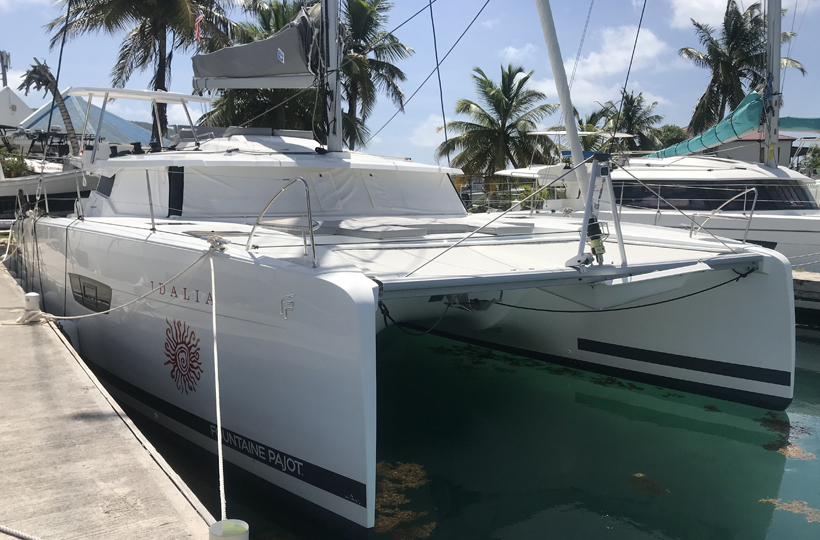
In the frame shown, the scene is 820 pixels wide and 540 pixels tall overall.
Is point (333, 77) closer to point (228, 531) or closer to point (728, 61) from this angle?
point (228, 531)

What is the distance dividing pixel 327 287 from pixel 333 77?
326cm

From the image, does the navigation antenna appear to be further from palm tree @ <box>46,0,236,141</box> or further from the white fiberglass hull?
the white fiberglass hull

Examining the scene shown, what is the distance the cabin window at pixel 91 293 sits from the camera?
5.02m

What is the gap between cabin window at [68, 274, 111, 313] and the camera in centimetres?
502

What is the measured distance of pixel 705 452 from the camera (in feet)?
15.5

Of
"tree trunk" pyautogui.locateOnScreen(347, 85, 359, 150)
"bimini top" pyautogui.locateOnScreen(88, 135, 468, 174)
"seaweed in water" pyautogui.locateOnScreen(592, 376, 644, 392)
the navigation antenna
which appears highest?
the navigation antenna

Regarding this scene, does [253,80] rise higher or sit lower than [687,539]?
higher

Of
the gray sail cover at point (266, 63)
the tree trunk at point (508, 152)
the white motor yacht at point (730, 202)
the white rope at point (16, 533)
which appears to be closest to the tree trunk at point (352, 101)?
the tree trunk at point (508, 152)

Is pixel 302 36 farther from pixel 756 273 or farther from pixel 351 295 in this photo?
pixel 756 273

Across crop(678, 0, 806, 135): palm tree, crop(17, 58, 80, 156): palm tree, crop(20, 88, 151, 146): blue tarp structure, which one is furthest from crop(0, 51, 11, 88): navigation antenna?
crop(678, 0, 806, 135): palm tree

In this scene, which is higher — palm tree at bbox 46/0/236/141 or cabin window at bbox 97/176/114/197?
palm tree at bbox 46/0/236/141

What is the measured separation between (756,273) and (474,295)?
2.13m

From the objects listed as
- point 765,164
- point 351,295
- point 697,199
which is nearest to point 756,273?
point 351,295

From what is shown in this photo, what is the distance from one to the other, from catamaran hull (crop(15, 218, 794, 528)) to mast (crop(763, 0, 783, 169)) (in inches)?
277
